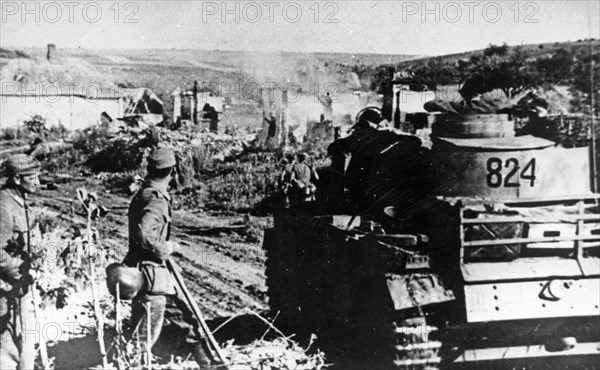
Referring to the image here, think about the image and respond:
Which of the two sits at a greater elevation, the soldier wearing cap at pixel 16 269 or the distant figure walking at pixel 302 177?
the distant figure walking at pixel 302 177

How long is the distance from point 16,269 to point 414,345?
2865 millimetres

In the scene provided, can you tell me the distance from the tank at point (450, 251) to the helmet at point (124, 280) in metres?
1.02

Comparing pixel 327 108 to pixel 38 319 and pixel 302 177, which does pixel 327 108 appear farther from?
pixel 38 319

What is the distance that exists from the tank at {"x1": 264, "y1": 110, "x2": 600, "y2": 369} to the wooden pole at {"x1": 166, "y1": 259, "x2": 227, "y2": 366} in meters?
0.59

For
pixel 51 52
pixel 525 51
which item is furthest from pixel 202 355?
pixel 525 51

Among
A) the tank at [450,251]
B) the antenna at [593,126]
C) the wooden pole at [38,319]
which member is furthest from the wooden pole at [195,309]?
the antenna at [593,126]

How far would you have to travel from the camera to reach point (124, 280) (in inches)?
190

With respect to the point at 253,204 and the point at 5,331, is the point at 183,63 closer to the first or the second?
the point at 253,204

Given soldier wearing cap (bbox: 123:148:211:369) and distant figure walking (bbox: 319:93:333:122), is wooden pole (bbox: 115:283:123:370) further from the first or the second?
distant figure walking (bbox: 319:93:333:122)

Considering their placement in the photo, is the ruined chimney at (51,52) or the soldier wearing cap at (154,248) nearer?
the soldier wearing cap at (154,248)

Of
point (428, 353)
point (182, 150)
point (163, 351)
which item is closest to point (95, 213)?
point (182, 150)

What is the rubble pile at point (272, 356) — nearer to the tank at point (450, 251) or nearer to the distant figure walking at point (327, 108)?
the tank at point (450, 251)

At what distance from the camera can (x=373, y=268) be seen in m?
4.88

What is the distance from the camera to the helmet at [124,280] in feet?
15.8
